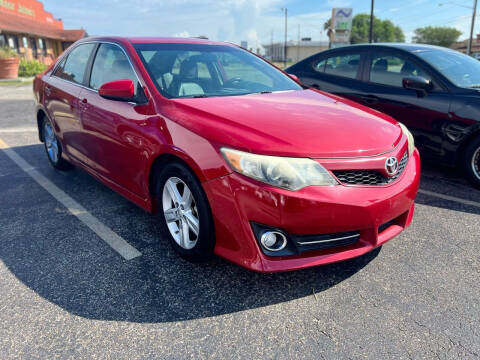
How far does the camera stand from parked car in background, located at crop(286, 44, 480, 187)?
425cm

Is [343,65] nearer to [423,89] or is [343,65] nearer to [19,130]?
[423,89]

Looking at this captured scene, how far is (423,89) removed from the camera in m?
4.54

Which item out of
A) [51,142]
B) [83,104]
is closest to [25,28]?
[51,142]

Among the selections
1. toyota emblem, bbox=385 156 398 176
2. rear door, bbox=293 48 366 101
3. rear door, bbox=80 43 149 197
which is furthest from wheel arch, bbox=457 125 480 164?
rear door, bbox=80 43 149 197

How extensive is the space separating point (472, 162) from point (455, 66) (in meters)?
1.31

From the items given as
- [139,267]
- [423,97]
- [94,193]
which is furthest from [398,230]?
[94,193]

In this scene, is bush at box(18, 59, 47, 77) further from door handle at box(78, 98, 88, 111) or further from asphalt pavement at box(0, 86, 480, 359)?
asphalt pavement at box(0, 86, 480, 359)

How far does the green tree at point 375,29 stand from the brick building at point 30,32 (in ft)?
302

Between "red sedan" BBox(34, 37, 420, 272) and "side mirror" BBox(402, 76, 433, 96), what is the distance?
1566 mm

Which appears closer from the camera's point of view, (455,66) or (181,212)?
(181,212)

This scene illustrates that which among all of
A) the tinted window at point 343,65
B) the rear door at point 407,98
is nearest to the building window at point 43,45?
the tinted window at point 343,65

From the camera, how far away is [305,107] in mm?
2932

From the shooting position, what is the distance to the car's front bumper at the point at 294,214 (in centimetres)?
214

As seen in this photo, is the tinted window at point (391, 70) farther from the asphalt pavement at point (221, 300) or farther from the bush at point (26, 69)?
the bush at point (26, 69)
